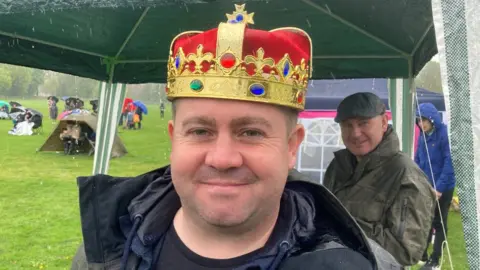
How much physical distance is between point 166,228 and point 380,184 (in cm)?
160

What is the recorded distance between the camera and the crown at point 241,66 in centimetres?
120

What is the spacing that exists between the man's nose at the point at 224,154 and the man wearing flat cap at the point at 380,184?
1.65m

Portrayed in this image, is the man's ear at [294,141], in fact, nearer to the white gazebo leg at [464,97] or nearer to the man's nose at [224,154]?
the man's nose at [224,154]

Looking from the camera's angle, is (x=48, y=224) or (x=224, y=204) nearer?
(x=224, y=204)

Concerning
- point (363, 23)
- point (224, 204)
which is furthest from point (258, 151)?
point (363, 23)

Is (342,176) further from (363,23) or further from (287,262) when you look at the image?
(287,262)

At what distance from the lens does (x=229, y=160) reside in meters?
1.15

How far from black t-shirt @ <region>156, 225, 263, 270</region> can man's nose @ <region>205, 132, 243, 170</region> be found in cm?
26

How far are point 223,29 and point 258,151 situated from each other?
33cm

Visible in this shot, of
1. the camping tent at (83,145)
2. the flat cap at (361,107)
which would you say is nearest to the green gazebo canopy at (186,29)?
the flat cap at (361,107)

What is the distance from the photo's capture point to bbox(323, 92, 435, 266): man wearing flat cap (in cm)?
252

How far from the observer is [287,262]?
125 centimetres

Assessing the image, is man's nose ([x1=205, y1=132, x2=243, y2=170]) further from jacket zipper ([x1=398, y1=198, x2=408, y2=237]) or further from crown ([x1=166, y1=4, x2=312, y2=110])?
jacket zipper ([x1=398, y1=198, x2=408, y2=237])

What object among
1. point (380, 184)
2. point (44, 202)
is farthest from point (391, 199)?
point (44, 202)
